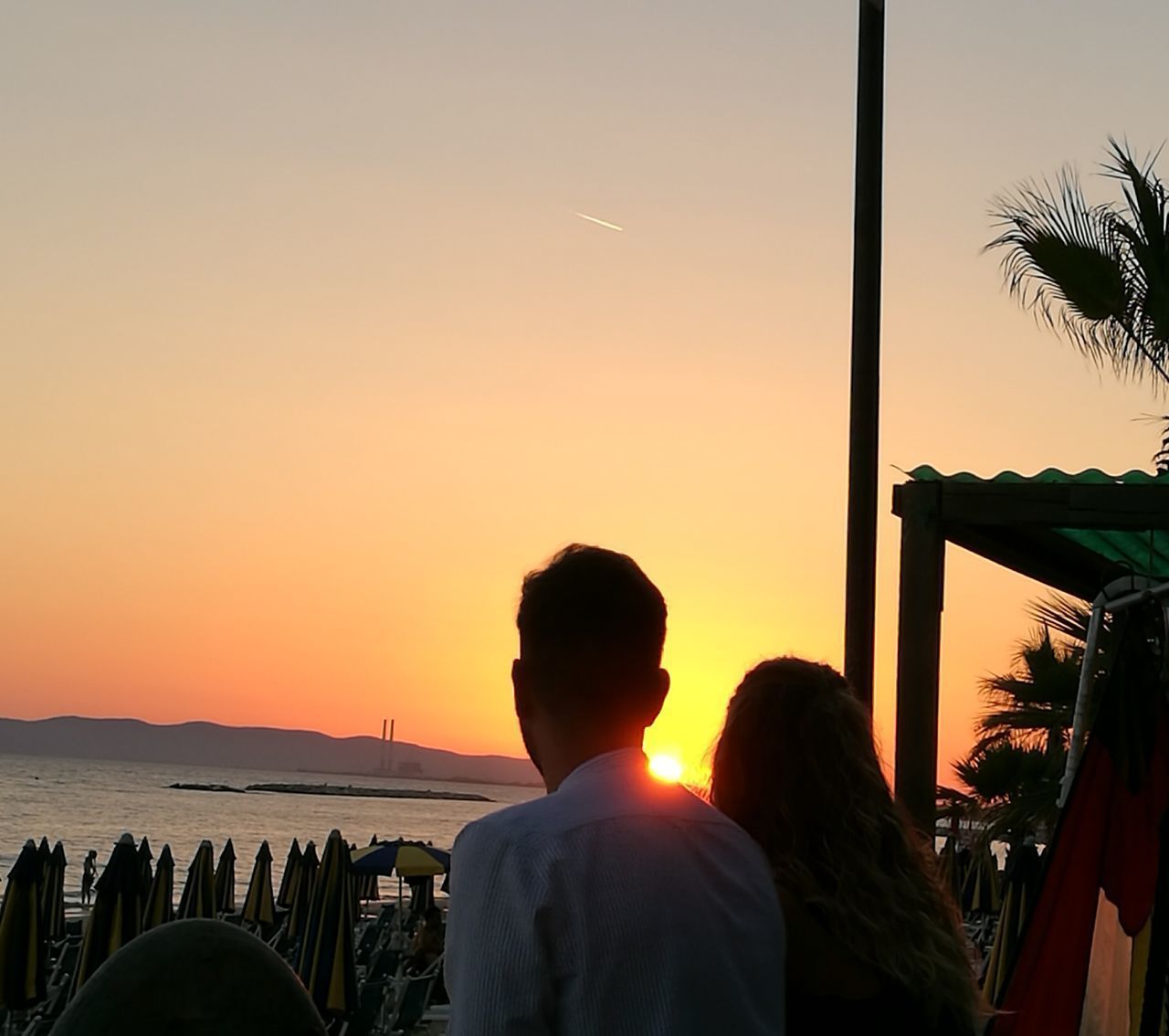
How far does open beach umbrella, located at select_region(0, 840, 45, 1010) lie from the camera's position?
38.4 ft

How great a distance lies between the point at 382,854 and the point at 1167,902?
16.9 m

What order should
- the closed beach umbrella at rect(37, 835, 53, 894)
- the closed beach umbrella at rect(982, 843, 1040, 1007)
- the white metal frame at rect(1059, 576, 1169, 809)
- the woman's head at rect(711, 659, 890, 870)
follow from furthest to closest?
1. the closed beach umbrella at rect(37, 835, 53, 894)
2. the closed beach umbrella at rect(982, 843, 1040, 1007)
3. the white metal frame at rect(1059, 576, 1169, 809)
4. the woman's head at rect(711, 659, 890, 870)

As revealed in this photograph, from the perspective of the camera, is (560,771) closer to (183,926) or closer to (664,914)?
(664,914)

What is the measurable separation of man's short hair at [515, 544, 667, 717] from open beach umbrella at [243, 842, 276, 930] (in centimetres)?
1691

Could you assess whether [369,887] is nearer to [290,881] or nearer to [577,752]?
[290,881]

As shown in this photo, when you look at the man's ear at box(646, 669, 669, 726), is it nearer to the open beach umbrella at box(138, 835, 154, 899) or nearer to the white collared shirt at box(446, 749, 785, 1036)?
the white collared shirt at box(446, 749, 785, 1036)

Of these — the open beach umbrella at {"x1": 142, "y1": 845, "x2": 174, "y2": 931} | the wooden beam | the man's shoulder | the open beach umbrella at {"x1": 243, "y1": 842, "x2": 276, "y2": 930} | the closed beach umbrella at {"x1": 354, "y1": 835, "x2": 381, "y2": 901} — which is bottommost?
the closed beach umbrella at {"x1": 354, "y1": 835, "x2": 381, "y2": 901}

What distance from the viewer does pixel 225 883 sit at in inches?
731

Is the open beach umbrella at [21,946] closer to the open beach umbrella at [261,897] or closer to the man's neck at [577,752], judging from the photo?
the open beach umbrella at [261,897]

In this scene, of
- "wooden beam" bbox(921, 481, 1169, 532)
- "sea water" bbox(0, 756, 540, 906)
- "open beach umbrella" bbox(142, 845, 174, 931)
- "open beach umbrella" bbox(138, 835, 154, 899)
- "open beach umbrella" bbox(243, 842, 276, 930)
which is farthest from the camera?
"sea water" bbox(0, 756, 540, 906)

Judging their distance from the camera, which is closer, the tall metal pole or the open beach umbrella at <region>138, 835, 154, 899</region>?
the tall metal pole

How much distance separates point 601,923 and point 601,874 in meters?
0.05

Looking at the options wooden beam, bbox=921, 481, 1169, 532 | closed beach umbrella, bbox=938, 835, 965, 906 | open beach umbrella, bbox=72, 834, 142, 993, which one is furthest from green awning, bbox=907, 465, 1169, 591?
open beach umbrella, bbox=72, 834, 142, 993

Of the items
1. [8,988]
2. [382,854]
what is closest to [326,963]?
[8,988]
